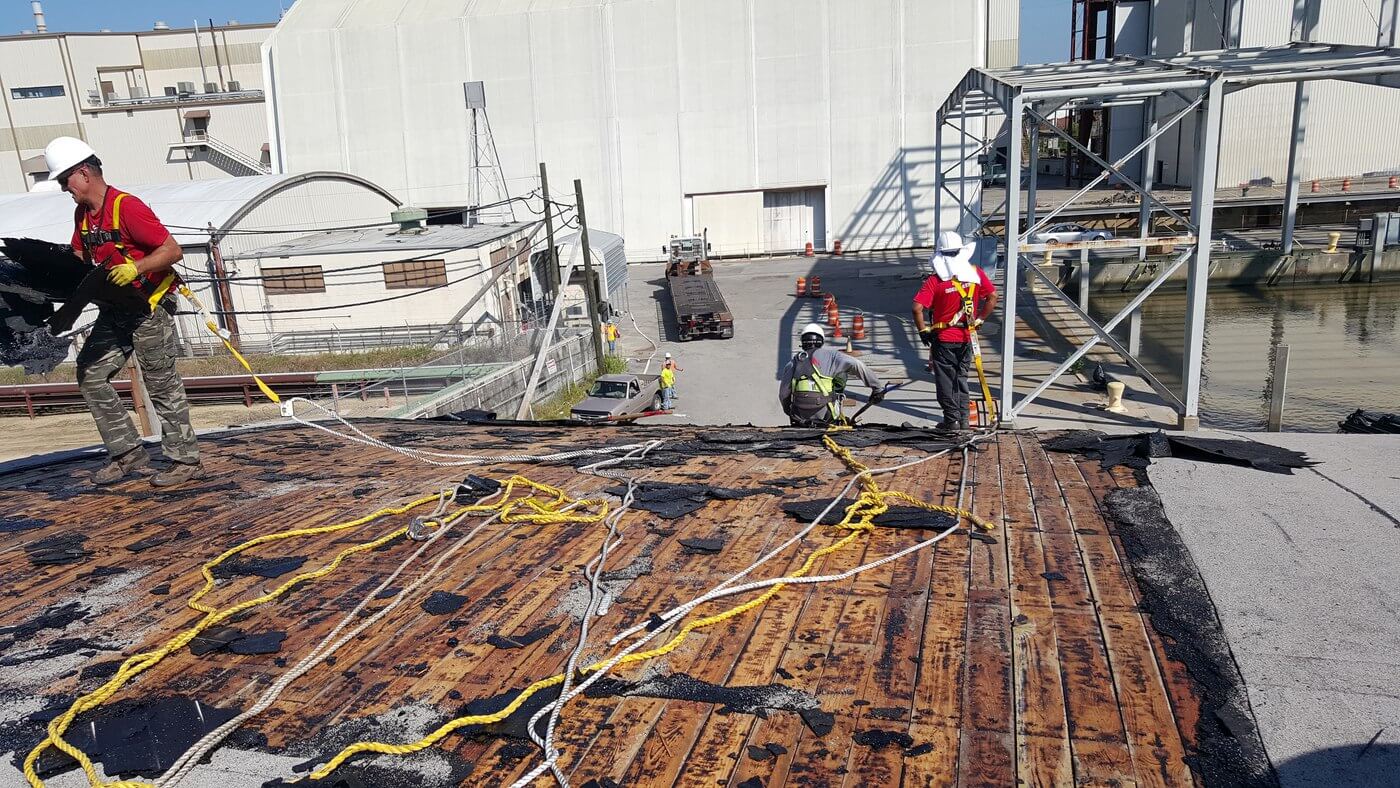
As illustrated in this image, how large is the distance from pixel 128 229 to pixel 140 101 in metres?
53.0

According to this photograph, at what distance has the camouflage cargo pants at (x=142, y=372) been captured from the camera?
17.7 ft

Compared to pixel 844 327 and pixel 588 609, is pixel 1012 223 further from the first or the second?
pixel 588 609

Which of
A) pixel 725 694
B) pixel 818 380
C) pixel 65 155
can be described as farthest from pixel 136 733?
pixel 818 380

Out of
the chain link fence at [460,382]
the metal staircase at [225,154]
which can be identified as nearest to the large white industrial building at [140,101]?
the metal staircase at [225,154]

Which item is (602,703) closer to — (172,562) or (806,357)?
(172,562)

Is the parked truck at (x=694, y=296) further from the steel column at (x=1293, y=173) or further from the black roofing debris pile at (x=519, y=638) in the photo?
the black roofing debris pile at (x=519, y=638)

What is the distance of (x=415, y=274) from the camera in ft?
82.1

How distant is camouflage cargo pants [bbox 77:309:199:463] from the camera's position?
212 inches

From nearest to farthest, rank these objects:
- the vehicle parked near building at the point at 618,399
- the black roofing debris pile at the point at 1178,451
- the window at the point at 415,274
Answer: the black roofing debris pile at the point at 1178,451 < the vehicle parked near building at the point at 618,399 < the window at the point at 415,274

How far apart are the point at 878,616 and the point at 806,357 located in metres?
5.61

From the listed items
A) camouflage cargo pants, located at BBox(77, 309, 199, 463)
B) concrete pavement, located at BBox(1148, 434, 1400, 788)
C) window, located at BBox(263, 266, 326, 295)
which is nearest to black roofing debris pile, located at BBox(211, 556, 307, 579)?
camouflage cargo pants, located at BBox(77, 309, 199, 463)

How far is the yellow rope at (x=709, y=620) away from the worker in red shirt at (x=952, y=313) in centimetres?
348

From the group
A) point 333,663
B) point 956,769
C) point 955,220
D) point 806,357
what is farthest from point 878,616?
point 955,220

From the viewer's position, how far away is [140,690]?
320 centimetres
